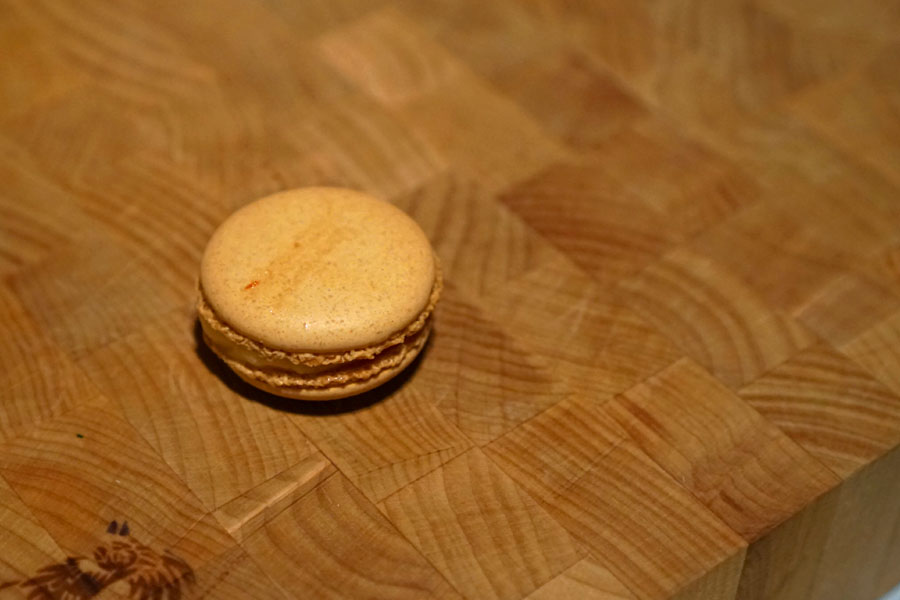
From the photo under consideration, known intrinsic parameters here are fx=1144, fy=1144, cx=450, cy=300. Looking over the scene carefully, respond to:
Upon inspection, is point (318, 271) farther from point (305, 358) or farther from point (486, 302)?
point (486, 302)

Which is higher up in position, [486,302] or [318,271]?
[318,271]

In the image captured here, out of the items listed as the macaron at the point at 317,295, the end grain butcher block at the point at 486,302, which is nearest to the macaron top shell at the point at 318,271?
the macaron at the point at 317,295

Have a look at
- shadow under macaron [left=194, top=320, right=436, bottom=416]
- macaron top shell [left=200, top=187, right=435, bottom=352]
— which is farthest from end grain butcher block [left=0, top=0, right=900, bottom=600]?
macaron top shell [left=200, top=187, right=435, bottom=352]

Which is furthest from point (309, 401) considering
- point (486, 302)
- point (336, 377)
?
point (486, 302)

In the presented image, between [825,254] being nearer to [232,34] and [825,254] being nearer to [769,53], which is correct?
[769,53]

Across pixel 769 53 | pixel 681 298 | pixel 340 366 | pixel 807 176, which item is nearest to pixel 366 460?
pixel 340 366

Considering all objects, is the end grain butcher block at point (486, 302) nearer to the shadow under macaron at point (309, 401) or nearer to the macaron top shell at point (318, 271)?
the shadow under macaron at point (309, 401)
